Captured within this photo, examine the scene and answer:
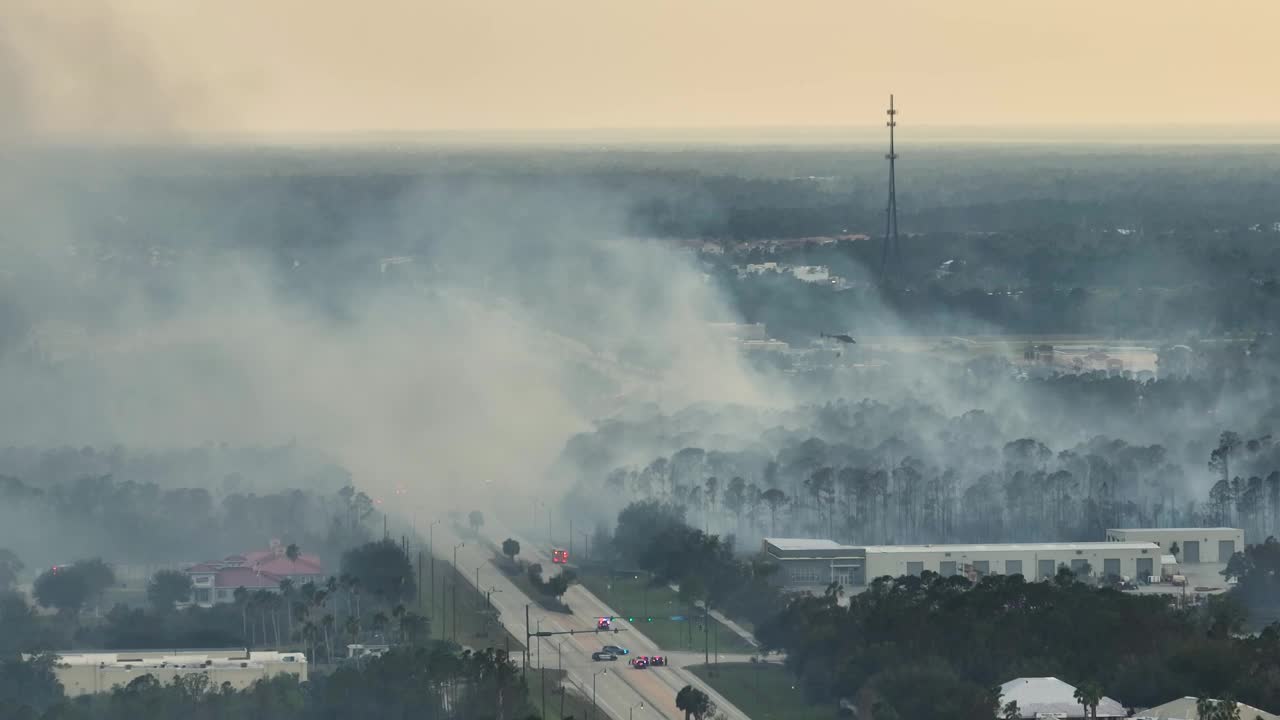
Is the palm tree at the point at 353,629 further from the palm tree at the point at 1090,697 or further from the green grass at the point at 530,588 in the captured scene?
the palm tree at the point at 1090,697

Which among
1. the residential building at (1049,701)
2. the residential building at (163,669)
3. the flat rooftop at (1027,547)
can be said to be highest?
the residential building at (1049,701)

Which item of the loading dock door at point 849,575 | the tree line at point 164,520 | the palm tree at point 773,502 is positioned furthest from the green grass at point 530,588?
the palm tree at point 773,502

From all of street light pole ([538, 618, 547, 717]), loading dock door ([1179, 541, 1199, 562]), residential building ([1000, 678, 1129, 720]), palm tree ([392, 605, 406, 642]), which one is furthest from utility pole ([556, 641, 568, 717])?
loading dock door ([1179, 541, 1199, 562])

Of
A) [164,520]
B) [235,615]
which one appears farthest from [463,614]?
[164,520]

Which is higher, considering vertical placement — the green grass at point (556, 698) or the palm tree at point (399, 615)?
the palm tree at point (399, 615)

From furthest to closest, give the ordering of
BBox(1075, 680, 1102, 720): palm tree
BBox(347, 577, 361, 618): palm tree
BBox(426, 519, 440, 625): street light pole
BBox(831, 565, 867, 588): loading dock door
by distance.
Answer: BBox(831, 565, 867, 588): loading dock door, BBox(426, 519, 440, 625): street light pole, BBox(347, 577, 361, 618): palm tree, BBox(1075, 680, 1102, 720): palm tree

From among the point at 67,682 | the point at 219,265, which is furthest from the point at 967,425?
the point at 219,265

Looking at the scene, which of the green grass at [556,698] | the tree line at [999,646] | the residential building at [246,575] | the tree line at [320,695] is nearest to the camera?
the tree line at [999,646]

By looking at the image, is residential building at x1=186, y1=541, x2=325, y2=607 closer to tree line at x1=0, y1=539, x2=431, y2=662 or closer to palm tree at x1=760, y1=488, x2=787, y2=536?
tree line at x1=0, y1=539, x2=431, y2=662
